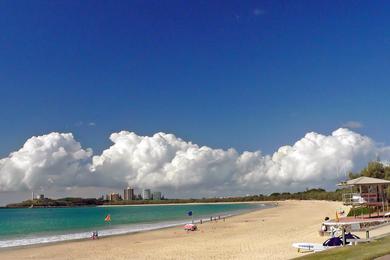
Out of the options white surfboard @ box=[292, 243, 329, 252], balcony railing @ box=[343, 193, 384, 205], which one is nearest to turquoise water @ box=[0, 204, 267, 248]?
balcony railing @ box=[343, 193, 384, 205]

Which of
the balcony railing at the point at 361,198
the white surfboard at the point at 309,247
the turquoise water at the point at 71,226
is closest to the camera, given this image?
the white surfboard at the point at 309,247

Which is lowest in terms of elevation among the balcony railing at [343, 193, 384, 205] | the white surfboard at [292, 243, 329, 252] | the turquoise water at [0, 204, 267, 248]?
the turquoise water at [0, 204, 267, 248]

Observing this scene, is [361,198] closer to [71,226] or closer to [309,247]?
[309,247]

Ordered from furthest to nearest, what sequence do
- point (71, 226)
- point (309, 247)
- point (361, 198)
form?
point (71, 226) < point (361, 198) < point (309, 247)

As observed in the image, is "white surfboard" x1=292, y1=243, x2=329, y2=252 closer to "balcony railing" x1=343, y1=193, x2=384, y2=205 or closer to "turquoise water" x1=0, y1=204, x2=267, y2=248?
"balcony railing" x1=343, y1=193, x2=384, y2=205

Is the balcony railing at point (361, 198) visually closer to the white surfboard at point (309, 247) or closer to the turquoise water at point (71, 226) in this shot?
the white surfboard at point (309, 247)

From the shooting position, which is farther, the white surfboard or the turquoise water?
the turquoise water

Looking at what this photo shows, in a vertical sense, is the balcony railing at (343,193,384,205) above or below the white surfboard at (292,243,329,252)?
above

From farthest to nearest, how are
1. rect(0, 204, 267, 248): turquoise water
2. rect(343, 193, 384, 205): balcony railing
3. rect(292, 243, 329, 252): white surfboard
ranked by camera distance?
rect(0, 204, 267, 248): turquoise water < rect(343, 193, 384, 205): balcony railing < rect(292, 243, 329, 252): white surfboard

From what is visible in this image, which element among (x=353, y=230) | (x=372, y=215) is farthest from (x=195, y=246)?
(x=372, y=215)

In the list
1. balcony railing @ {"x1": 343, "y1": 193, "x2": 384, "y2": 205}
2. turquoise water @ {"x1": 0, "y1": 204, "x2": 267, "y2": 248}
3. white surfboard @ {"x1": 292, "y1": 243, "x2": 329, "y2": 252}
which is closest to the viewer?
white surfboard @ {"x1": 292, "y1": 243, "x2": 329, "y2": 252}

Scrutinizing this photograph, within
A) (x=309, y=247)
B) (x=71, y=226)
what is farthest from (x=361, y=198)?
(x=71, y=226)

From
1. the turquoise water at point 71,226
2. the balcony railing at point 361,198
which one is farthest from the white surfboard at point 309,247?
the turquoise water at point 71,226

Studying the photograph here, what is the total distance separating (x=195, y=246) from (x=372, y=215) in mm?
17073
